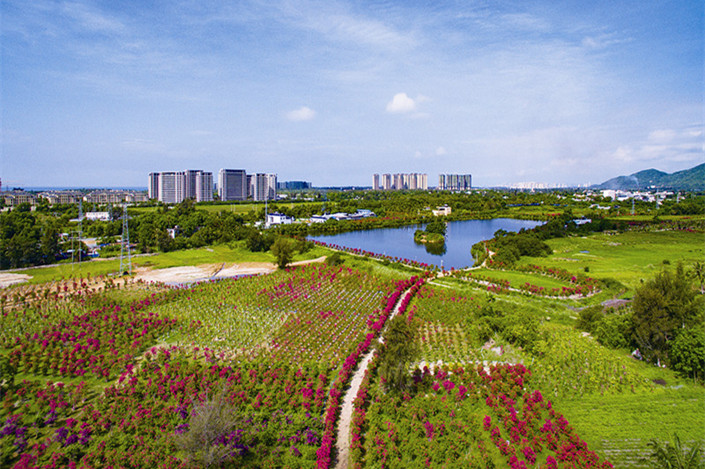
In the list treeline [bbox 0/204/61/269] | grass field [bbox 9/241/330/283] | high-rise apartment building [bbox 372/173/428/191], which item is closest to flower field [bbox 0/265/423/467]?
grass field [bbox 9/241/330/283]

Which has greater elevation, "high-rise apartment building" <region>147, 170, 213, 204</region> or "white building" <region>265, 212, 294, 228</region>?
"high-rise apartment building" <region>147, 170, 213, 204</region>

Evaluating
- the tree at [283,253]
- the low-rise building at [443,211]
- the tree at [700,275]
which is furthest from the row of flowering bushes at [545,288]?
the low-rise building at [443,211]

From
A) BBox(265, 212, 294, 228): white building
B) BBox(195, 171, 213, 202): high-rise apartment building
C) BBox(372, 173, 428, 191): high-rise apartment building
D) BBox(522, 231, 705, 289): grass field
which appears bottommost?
BBox(522, 231, 705, 289): grass field

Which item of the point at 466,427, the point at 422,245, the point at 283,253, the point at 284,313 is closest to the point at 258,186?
the point at 422,245

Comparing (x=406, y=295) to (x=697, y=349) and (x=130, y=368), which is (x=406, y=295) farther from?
(x=130, y=368)

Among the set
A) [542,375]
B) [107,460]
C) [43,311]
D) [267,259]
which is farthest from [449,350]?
[267,259]

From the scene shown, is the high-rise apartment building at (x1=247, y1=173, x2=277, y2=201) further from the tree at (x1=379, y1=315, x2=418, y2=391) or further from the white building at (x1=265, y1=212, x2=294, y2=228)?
the tree at (x1=379, y1=315, x2=418, y2=391)

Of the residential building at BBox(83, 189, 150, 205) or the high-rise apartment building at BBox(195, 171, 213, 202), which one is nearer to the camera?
the residential building at BBox(83, 189, 150, 205)
